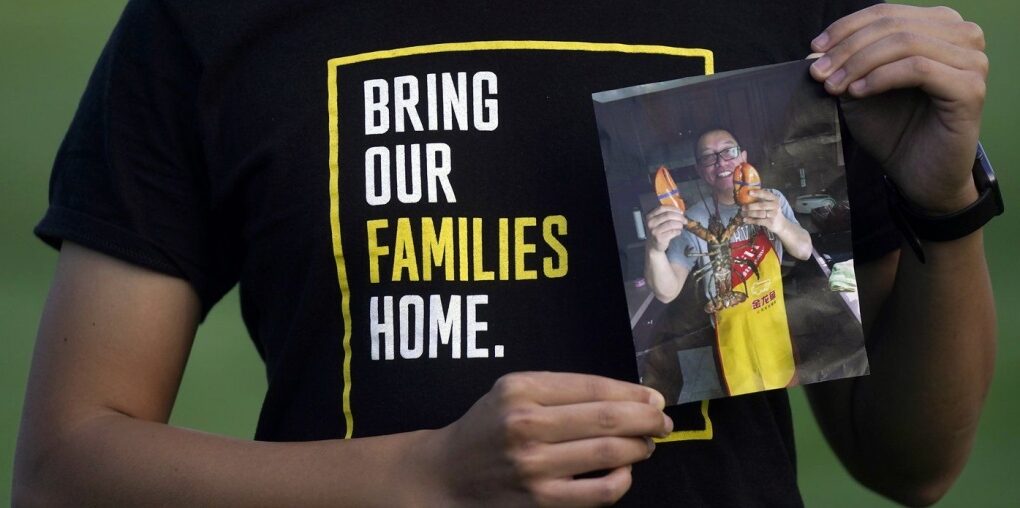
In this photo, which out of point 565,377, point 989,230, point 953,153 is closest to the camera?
point 565,377

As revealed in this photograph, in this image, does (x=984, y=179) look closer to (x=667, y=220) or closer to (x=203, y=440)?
(x=667, y=220)

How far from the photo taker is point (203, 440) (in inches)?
41.6

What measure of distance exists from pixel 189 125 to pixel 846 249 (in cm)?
54

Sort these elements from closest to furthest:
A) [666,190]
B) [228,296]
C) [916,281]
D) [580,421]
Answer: [580,421] < [666,190] < [916,281] < [228,296]

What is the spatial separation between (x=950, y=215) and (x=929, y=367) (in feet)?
0.51

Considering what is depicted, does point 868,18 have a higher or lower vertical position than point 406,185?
higher

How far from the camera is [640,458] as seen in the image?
3.12ft

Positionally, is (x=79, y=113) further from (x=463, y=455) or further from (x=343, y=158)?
(x=463, y=455)

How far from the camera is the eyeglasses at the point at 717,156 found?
1032 millimetres

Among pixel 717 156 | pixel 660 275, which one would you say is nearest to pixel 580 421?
pixel 660 275

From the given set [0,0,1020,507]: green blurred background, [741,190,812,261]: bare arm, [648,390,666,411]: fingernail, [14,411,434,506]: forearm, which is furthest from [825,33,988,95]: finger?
[0,0,1020,507]: green blurred background

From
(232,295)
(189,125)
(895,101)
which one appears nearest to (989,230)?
(232,295)

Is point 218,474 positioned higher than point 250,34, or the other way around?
point 250,34

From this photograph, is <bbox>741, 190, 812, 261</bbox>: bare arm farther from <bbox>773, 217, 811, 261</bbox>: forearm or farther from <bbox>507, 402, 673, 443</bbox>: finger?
<bbox>507, 402, 673, 443</bbox>: finger
